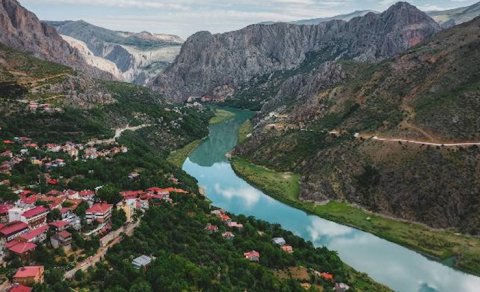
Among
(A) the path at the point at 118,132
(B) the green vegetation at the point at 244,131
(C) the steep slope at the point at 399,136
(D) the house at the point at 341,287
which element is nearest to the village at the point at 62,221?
(D) the house at the point at 341,287

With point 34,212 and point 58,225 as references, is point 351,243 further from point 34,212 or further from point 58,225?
point 34,212

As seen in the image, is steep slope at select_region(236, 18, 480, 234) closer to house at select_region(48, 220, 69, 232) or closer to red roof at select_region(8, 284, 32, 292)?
house at select_region(48, 220, 69, 232)

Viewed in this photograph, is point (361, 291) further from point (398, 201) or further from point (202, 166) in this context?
point (202, 166)

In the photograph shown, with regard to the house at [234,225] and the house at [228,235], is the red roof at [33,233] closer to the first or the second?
the house at [228,235]

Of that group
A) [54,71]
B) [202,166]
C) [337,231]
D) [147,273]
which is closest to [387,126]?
[337,231]

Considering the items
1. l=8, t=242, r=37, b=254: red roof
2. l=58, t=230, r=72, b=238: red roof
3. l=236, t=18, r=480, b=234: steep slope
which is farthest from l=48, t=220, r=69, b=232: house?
l=236, t=18, r=480, b=234: steep slope

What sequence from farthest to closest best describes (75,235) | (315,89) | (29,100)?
(315,89), (29,100), (75,235)
